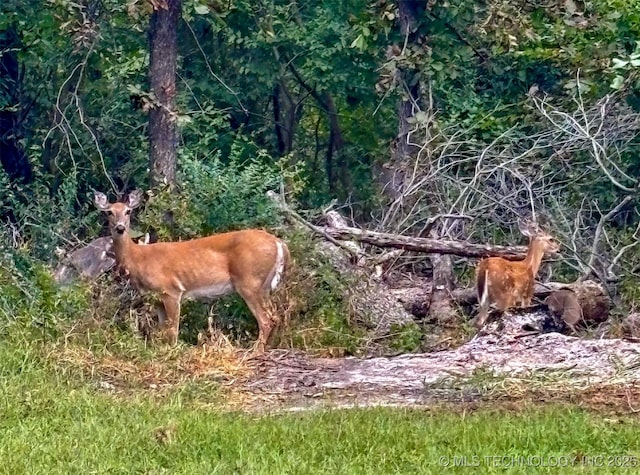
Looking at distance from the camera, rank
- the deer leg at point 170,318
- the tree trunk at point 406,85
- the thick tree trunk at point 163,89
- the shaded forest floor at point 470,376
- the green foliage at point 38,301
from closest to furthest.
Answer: the shaded forest floor at point 470,376 < the green foliage at point 38,301 < the deer leg at point 170,318 < the thick tree trunk at point 163,89 < the tree trunk at point 406,85

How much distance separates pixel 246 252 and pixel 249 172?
0.98m

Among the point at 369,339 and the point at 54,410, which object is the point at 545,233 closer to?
the point at 369,339

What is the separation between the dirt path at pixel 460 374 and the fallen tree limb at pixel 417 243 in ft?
4.40

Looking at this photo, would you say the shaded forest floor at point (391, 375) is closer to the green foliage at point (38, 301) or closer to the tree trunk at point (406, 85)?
the green foliage at point (38, 301)

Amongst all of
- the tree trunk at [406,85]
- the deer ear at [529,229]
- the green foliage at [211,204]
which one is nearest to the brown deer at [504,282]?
the deer ear at [529,229]

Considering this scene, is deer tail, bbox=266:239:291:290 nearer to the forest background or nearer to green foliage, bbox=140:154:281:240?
the forest background

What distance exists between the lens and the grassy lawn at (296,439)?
20.7 ft

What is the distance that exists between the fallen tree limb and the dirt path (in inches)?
52.8

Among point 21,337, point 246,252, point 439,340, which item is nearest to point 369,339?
point 439,340

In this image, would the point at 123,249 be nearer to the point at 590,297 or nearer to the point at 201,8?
the point at 201,8


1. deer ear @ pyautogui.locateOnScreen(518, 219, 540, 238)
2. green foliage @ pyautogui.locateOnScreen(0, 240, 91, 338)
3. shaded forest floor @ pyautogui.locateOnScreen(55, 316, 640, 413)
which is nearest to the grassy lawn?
shaded forest floor @ pyautogui.locateOnScreen(55, 316, 640, 413)

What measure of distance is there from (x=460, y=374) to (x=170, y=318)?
299 centimetres

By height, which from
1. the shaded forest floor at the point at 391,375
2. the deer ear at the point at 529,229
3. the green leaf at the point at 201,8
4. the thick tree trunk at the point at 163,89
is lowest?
the shaded forest floor at the point at 391,375

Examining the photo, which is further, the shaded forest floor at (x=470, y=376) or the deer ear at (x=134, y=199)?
the deer ear at (x=134, y=199)
